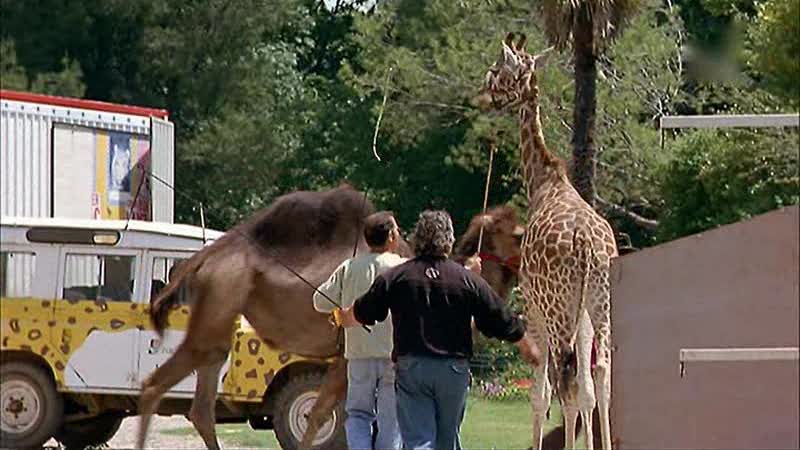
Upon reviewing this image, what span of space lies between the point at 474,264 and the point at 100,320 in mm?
2582

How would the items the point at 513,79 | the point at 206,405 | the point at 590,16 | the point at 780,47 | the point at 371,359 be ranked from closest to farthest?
1. the point at 371,359
2. the point at 206,405
3. the point at 513,79
4. the point at 780,47
5. the point at 590,16

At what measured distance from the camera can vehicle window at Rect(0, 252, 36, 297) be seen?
31.0 feet

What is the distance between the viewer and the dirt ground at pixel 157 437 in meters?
11.5

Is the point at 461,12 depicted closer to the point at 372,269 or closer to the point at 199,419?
the point at 199,419

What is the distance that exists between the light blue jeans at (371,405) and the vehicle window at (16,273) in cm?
198

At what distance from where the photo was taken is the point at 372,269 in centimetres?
958

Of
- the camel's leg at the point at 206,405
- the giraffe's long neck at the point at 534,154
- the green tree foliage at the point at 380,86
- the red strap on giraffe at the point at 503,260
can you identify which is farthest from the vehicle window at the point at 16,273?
the red strap on giraffe at the point at 503,260

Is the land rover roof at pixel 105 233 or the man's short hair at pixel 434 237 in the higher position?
the land rover roof at pixel 105 233

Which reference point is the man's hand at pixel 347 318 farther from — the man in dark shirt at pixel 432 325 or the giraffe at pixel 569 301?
the giraffe at pixel 569 301

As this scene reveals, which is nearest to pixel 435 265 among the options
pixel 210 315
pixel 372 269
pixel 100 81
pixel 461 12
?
pixel 372 269

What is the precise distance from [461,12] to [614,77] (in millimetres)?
2428

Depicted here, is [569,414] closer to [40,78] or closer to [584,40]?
[40,78]

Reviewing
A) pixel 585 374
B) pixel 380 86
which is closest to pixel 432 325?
pixel 585 374

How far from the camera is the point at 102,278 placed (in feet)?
35.2
